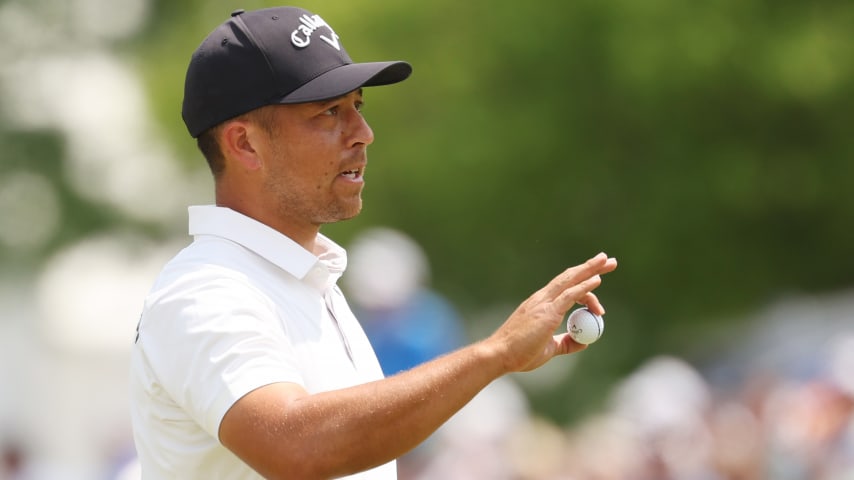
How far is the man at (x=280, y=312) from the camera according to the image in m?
3.41

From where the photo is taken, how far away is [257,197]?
13.3 feet

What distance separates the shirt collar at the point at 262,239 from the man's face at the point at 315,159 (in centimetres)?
12

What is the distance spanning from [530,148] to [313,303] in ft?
38.0

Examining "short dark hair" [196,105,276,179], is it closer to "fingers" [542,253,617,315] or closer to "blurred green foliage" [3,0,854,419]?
"fingers" [542,253,617,315]

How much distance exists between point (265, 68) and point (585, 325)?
0.99 metres

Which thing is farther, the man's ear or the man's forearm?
the man's ear

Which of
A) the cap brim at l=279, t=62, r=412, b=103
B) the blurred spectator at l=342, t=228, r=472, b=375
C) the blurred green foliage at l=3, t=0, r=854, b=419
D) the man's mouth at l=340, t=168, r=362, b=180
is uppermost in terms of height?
the blurred green foliage at l=3, t=0, r=854, b=419

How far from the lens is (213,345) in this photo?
3.50m

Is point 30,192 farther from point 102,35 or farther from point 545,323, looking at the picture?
point 545,323

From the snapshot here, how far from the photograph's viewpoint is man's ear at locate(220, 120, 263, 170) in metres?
3.99

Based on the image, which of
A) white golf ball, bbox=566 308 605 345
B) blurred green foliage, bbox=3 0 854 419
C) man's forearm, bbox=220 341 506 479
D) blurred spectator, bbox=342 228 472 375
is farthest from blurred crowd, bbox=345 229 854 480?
man's forearm, bbox=220 341 506 479

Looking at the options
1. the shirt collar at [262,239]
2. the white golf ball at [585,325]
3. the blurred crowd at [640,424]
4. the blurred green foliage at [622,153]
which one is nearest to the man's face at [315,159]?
the shirt collar at [262,239]

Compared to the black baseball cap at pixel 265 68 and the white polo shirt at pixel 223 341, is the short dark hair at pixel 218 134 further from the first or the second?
the white polo shirt at pixel 223 341

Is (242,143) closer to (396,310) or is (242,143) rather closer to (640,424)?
(396,310)
